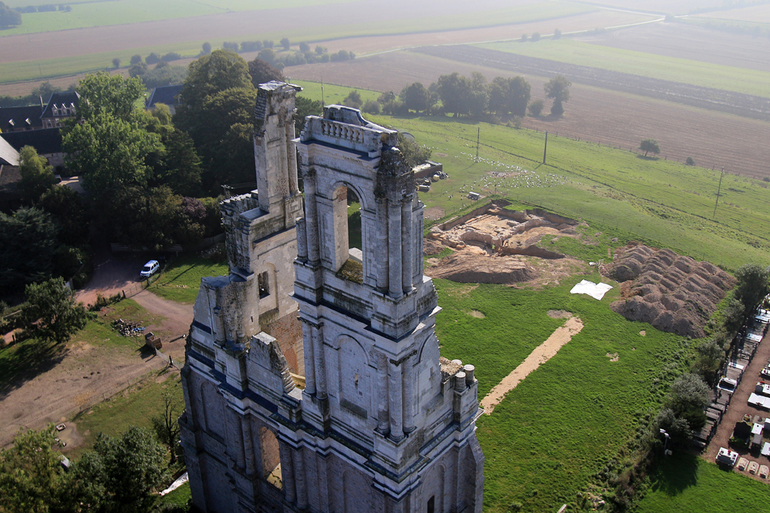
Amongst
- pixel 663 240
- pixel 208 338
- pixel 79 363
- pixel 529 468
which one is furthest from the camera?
pixel 663 240

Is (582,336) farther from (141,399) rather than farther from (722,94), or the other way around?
(722,94)

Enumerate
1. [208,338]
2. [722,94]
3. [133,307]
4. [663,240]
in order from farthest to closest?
[722,94] < [663,240] < [133,307] < [208,338]

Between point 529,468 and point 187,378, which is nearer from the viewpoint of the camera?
point 187,378

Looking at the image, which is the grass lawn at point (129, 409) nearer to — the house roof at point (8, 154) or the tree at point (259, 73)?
the house roof at point (8, 154)

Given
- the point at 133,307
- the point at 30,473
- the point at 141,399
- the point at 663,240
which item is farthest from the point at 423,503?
the point at 663,240

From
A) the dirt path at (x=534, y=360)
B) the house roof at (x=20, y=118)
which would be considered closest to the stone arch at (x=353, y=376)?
the dirt path at (x=534, y=360)

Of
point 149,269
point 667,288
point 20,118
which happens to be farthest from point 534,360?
point 20,118

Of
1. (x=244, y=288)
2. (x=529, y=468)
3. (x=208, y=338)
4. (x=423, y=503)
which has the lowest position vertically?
(x=529, y=468)

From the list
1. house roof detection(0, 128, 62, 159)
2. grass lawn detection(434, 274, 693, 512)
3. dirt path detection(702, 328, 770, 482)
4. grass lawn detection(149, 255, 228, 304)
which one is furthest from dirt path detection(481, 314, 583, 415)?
house roof detection(0, 128, 62, 159)
